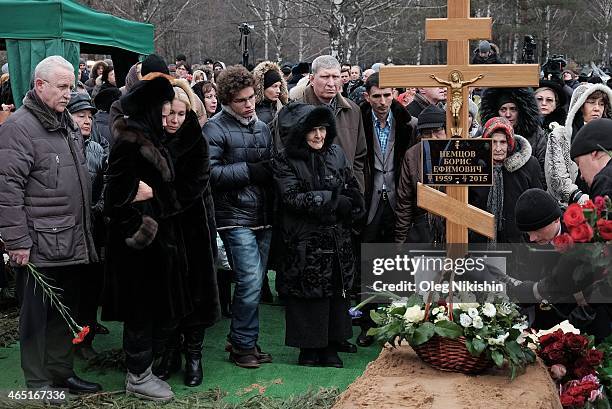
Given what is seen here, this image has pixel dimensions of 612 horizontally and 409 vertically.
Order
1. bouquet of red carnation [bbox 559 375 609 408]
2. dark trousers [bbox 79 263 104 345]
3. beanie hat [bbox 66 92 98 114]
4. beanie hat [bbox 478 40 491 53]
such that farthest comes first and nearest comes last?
beanie hat [bbox 478 40 491 53]
beanie hat [bbox 66 92 98 114]
dark trousers [bbox 79 263 104 345]
bouquet of red carnation [bbox 559 375 609 408]

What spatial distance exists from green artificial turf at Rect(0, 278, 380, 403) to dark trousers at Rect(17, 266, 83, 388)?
0.32m

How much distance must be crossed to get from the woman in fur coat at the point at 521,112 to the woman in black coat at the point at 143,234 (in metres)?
2.94

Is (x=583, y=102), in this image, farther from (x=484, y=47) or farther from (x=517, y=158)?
(x=484, y=47)

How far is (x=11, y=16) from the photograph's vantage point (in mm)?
7820

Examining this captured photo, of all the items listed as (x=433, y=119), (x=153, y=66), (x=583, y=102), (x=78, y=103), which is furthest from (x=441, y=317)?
(x=583, y=102)

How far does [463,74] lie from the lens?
4621 millimetres

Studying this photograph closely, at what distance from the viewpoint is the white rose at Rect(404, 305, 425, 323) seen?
12.9ft

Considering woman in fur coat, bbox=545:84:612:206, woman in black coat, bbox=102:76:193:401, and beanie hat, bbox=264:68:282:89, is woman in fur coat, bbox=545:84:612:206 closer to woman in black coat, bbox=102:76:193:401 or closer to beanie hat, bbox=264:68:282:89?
beanie hat, bbox=264:68:282:89

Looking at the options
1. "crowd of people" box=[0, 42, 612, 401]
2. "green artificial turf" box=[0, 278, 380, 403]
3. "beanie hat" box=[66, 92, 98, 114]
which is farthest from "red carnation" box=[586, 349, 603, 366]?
"beanie hat" box=[66, 92, 98, 114]

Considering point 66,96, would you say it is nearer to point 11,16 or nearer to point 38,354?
point 38,354

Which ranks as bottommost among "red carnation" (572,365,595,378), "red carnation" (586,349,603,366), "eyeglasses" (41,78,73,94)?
"red carnation" (572,365,595,378)

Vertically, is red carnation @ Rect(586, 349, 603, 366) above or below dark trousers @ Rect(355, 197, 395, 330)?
below

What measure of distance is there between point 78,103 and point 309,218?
1958 millimetres

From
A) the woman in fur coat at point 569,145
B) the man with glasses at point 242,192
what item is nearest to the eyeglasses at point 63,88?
the man with glasses at point 242,192
